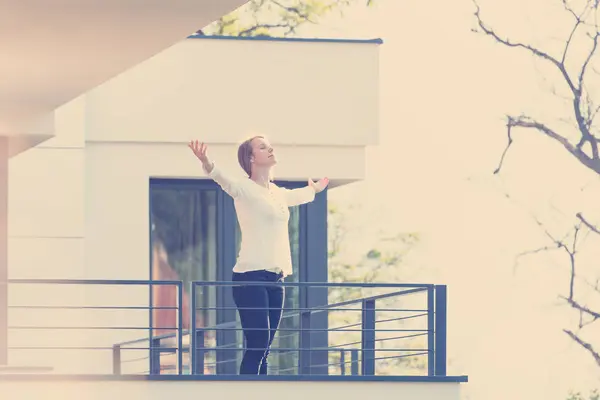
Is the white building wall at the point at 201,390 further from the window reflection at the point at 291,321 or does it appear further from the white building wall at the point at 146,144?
the window reflection at the point at 291,321

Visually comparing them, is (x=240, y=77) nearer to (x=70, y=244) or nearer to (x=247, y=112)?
(x=247, y=112)

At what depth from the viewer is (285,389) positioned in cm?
1073

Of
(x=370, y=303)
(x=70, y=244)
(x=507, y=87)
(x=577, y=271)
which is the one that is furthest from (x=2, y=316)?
(x=507, y=87)

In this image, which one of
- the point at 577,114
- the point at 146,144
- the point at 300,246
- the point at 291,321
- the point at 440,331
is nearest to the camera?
the point at 440,331

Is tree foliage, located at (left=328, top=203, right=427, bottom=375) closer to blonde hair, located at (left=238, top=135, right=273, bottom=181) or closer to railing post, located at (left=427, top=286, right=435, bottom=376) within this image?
railing post, located at (left=427, top=286, right=435, bottom=376)

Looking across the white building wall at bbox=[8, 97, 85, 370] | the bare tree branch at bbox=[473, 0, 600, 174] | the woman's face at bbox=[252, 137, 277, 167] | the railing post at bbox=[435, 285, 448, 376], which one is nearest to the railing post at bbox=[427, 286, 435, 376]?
the railing post at bbox=[435, 285, 448, 376]

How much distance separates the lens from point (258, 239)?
10.1 metres

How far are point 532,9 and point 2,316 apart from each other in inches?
653

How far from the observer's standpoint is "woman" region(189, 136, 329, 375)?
33.3 ft

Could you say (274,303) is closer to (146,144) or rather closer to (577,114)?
(146,144)

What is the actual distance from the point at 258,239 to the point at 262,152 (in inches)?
21.9

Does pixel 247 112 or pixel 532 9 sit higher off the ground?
pixel 532 9

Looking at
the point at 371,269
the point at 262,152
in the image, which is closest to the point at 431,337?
the point at 262,152

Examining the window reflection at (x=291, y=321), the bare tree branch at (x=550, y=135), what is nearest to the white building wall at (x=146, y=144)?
the window reflection at (x=291, y=321)
